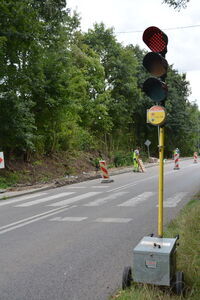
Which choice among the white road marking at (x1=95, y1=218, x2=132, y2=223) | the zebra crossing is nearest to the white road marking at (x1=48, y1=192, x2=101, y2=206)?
the zebra crossing

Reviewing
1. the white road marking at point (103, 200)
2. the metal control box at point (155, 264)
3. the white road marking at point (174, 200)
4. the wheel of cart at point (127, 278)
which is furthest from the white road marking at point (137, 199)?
the metal control box at point (155, 264)

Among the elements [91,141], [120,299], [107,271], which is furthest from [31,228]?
[91,141]

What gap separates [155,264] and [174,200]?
324 inches

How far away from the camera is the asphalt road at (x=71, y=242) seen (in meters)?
4.73

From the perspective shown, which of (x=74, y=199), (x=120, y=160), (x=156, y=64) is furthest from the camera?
(x=120, y=160)

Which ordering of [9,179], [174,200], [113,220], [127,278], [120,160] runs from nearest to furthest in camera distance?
1. [127,278]
2. [113,220]
3. [174,200]
4. [9,179]
5. [120,160]

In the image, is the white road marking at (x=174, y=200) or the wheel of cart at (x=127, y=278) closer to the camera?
the wheel of cart at (x=127, y=278)

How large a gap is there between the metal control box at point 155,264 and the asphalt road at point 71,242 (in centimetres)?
64

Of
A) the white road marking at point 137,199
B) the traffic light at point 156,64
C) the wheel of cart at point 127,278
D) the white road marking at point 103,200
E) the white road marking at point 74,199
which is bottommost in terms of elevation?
the white road marking at point 74,199

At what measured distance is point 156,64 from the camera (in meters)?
4.77

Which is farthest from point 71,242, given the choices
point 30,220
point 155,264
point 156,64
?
point 156,64

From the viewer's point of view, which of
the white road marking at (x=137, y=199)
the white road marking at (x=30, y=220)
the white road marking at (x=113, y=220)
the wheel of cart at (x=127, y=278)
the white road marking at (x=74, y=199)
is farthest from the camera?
the white road marking at (x=74, y=199)

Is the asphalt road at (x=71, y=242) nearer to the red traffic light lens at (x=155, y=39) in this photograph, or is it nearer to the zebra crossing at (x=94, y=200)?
the zebra crossing at (x=94, y=200)

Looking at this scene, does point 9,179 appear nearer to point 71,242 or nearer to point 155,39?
point 71,242
